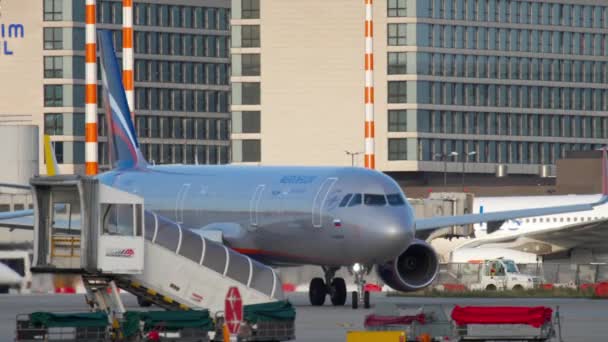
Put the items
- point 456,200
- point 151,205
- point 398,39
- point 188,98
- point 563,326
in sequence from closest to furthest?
point 563,326 → point 151,205 → point 456,200 → point 398,39 → point 188,98

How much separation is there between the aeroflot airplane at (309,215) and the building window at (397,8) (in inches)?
3668

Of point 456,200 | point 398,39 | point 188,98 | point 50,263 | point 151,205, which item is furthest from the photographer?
point 188,98

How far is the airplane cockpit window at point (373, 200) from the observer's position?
49.3 meters

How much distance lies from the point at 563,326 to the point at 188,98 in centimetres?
13952

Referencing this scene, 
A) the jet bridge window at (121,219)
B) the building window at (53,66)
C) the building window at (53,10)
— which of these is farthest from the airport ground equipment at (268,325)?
the building window at (53,66)

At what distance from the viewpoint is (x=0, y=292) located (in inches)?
2714

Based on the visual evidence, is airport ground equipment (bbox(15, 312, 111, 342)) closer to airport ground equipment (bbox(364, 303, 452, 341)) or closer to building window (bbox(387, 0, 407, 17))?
airport ground equipment (bbox(364, 303, 452, 341))

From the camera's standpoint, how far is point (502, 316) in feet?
104

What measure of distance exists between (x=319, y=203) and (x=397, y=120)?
104005mm

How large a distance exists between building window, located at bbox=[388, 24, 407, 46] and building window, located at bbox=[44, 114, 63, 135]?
3388 centimetres

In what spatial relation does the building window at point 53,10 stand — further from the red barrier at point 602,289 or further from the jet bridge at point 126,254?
the jet bridge at point 126,254

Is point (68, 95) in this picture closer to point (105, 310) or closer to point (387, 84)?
point (387, 84)

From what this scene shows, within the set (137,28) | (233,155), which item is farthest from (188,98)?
(233,155)

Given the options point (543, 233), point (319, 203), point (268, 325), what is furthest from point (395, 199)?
point (543, 233)
